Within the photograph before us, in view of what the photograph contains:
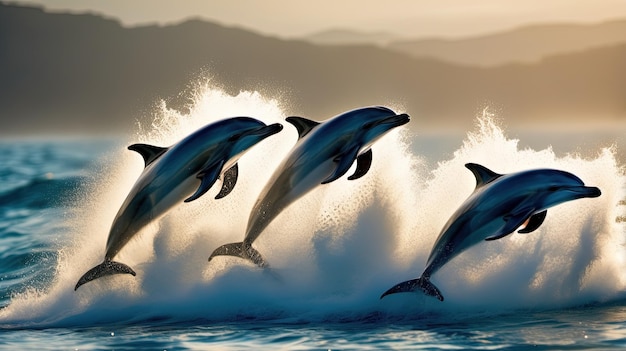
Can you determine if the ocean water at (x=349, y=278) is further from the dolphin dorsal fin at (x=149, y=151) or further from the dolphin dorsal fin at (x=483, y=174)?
the dolphin dorsal fin at (x=483, y=174)

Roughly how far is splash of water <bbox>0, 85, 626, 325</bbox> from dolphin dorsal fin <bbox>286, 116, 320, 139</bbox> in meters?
1.68

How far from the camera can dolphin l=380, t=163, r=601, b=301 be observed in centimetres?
1504

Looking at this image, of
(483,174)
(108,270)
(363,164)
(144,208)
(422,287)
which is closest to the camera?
(422,287)

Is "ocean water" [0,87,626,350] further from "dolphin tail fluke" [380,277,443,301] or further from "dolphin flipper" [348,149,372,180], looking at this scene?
"dolphin flipper" [348,149,372,180]

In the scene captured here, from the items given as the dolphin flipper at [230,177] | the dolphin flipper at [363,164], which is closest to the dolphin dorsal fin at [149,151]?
the dolphin flipper at [230,177]

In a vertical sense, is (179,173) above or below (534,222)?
above

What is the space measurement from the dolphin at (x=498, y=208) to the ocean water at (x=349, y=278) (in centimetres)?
88

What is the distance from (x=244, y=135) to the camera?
52.0 feet

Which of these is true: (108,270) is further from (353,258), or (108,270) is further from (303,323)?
(353,258)

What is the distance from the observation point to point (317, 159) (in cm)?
1605

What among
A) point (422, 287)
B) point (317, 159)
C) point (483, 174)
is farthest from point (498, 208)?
point (317, 159)

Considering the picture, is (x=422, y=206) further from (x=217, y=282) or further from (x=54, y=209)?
(x=54, y=209)

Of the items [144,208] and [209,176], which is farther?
[144,208]

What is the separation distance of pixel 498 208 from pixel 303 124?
307 cm
